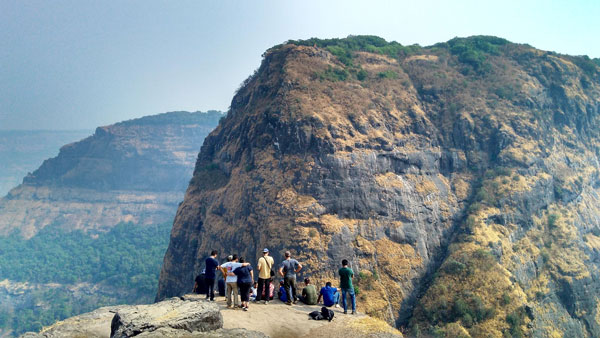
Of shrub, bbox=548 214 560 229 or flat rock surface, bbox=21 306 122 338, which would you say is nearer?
flat rock surface, bbox=21 306 122 338

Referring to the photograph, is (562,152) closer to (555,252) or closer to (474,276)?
(555,252)

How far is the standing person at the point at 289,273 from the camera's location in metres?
16.8

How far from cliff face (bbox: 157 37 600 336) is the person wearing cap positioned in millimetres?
14986

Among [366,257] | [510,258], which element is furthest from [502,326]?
[366,257]

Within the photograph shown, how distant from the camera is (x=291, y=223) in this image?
3369cm

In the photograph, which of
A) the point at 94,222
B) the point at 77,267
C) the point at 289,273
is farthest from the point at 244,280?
the point at 94,222

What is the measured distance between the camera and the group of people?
1538 cm

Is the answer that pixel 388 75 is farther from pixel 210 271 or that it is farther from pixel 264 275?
pixel 210 271

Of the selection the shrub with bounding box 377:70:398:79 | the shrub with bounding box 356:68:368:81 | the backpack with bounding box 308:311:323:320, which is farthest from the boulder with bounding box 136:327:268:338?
the shrub with bounding box 377:70:398:79

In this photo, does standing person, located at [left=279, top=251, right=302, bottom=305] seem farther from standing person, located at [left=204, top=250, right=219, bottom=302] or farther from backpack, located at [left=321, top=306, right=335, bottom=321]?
standing person, located at [left=204, top=250, right=219, bottom=302]

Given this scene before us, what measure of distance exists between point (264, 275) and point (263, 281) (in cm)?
41

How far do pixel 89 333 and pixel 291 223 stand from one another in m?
20.6

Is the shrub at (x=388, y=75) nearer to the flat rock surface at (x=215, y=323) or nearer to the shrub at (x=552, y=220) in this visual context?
the shrub at (x=552, y=220)

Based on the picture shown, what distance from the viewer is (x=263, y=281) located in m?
16.6
